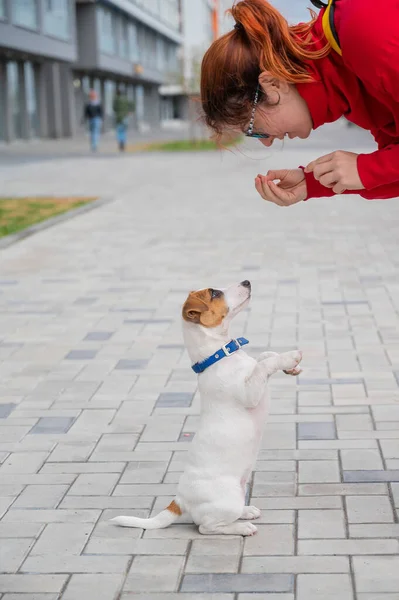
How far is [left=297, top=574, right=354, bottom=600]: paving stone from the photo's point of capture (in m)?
3.10

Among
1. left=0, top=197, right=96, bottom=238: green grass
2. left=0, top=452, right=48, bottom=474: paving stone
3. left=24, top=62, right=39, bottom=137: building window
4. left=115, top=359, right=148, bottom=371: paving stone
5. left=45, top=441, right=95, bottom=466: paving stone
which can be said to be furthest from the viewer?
left=24, top=62, right=39, bottom=137: building window

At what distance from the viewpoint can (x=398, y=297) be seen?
8.05m

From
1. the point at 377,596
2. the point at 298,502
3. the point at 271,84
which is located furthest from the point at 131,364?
the point at 271,84

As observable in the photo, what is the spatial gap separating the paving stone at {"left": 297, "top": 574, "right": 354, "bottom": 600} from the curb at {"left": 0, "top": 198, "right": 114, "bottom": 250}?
867cm

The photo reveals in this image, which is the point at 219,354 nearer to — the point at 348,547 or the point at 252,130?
the point at 348,547

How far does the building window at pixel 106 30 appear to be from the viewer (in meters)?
51.9

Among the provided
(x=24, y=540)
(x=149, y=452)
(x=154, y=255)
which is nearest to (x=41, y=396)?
(x=149, y=452)

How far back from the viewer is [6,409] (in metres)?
5.36

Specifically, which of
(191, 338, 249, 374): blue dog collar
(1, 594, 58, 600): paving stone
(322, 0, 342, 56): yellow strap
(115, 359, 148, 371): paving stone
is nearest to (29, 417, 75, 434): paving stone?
(115, 359, 148, 371): paving stone

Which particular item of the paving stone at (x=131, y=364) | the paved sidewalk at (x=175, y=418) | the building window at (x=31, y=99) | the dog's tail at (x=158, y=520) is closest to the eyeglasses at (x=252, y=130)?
the paved sidewalk at (x=175, y=418)

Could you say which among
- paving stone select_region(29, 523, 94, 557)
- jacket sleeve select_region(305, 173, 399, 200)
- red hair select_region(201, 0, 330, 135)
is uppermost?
red hair select_region(201, 0, 330, 135)

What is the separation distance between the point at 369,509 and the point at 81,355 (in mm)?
3114

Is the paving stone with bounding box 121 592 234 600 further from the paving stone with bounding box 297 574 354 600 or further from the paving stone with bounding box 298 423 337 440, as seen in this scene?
the paving stone with bounding box 298 423 337 440

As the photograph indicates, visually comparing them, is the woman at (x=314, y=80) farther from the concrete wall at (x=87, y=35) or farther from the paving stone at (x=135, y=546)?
the concrete wall at (x=87, y=35)
